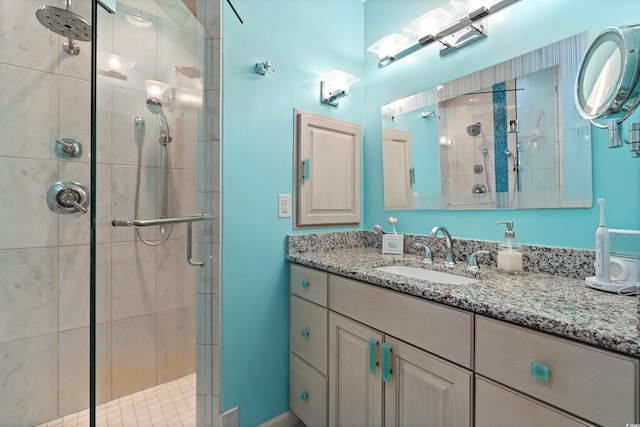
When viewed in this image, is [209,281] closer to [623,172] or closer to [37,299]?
[37,299]

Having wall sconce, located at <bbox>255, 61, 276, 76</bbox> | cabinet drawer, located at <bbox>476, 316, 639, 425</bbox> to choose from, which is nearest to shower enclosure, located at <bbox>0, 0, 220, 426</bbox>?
wall sconce, located at <bbox>255, 61, 276, 76</bbox>

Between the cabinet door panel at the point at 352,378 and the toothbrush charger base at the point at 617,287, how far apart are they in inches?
27.5

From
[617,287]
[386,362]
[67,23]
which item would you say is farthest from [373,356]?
[67,23]

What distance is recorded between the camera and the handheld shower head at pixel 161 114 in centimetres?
108

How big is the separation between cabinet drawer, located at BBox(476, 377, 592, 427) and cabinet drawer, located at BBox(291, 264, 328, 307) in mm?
687

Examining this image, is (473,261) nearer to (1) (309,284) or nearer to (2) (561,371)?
(2) (561,371)

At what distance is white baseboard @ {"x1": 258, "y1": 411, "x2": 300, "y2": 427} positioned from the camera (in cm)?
147

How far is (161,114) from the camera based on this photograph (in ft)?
3.63

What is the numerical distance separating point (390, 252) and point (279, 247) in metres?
0.62

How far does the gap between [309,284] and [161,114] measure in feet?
3.20

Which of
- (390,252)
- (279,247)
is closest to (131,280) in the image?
(279,247)

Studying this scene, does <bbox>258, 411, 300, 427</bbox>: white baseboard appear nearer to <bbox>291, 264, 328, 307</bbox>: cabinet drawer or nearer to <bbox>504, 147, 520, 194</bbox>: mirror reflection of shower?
<bbox>291, 264, 328, 307</bbox>: cabinet drawer

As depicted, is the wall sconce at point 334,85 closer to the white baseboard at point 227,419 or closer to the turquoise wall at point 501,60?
the turquoise wall at point 501,60

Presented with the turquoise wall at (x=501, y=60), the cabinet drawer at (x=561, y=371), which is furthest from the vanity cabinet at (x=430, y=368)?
the turquoise wall at (x=501, y=60)
